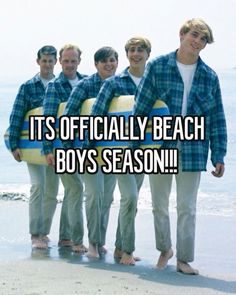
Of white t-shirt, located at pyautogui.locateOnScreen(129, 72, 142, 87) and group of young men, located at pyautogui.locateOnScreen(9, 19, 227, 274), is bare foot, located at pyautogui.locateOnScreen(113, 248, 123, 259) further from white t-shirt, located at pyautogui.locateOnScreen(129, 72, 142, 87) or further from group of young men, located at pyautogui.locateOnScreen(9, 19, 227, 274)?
white t-shirt, located at pyautogui.locateOnScreen(129, 72, 142, 87)

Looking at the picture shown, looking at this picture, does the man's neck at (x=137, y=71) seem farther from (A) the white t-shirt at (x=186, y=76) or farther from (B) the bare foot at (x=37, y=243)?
(B) the bare foot at (x=37, y=243)

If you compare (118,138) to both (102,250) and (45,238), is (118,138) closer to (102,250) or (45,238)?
(102,250)

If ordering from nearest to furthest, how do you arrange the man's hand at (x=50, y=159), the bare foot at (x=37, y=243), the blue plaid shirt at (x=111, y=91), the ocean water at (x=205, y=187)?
the blue plaid shirt at (x=111, y=91) → the man's hand at (x=50, y=159) → the bare foot at (x=37, y=243) → the ocean water at (x=205, y=187)

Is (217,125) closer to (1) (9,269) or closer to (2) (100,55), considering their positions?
(2) (100,55)

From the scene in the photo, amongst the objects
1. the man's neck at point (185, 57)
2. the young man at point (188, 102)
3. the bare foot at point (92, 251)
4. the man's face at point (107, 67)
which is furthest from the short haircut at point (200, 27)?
the bare foot at point (92, 251)

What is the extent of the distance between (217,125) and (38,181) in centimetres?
192

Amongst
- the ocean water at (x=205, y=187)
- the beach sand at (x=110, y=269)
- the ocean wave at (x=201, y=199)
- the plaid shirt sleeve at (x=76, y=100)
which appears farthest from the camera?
the ocean water at (x=205, y=187)

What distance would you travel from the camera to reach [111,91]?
662 centimetres

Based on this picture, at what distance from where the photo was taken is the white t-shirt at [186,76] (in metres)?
6.12

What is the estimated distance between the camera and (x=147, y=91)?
20.3 ft

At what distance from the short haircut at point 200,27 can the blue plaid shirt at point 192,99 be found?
0.18 meters

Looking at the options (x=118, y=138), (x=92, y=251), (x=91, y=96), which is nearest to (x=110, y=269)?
(x=92, y=251)

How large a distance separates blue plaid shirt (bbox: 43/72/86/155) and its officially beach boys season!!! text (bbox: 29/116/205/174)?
2.2 inches

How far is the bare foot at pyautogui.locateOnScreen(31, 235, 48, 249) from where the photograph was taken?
7375 mm
